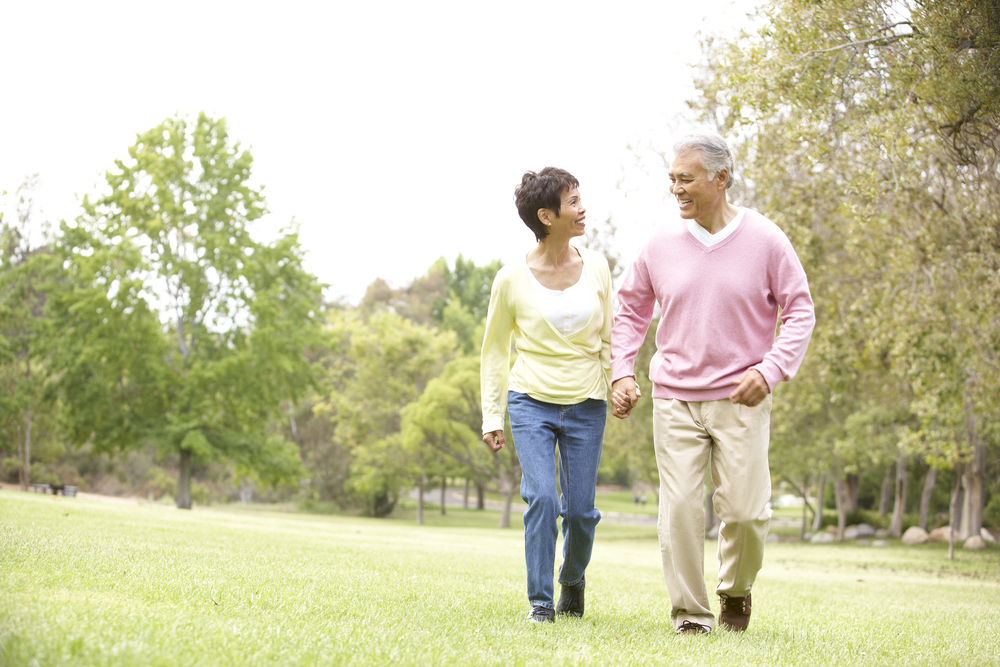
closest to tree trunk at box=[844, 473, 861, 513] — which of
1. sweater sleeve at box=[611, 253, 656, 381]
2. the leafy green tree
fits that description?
the leafy green tree

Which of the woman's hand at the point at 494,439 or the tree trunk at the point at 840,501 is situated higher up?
the woman's hand at the point at 494,439

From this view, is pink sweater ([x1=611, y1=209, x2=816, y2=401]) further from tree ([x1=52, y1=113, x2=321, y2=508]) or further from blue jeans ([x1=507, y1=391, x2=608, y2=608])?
tree ([x1=52, y1=113, x2=321, y2=508])

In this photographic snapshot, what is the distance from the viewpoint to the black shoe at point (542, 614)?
421 cm

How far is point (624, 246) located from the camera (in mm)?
24688

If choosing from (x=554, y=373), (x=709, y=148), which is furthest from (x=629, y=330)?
(x=709, y=148)

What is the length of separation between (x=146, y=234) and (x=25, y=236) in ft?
53.3

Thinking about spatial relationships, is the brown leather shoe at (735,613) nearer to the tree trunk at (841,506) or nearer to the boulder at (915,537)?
the boulder at (915,537)

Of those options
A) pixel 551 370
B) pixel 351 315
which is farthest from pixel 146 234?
pixel 551 370

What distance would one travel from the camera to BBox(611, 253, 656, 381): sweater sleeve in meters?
4.59

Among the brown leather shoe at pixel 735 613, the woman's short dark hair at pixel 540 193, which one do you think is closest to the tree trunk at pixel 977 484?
the brown leather shoe at pixel 735 613

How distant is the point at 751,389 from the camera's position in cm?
405

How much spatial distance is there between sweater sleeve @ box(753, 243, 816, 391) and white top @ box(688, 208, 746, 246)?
0.28 m

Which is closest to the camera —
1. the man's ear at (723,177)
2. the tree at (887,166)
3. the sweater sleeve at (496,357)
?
the man's ear at (723,177)

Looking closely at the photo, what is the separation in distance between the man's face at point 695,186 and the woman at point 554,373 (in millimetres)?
563
